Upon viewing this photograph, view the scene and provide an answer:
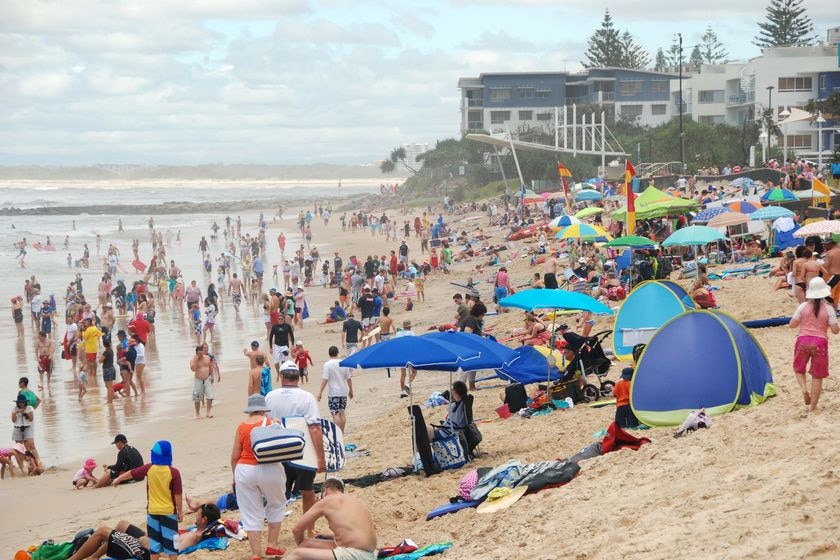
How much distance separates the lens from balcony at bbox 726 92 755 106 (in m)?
73.0

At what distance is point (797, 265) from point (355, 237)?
42.2m

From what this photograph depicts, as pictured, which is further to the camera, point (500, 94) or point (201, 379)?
point (500, 94)

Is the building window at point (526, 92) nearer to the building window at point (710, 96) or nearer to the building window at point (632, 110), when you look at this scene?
the building window at point (632, 110)

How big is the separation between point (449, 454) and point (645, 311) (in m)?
4.67

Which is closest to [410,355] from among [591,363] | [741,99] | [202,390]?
[591,363]

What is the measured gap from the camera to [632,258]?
70.4 feet

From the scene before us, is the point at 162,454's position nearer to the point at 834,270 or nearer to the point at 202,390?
the point at 202,390

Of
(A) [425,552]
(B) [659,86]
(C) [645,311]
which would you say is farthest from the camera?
(B) [659,86]

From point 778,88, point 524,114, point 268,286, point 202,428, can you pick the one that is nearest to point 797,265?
point 202,428

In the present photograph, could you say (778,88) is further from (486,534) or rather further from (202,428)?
(486,534)

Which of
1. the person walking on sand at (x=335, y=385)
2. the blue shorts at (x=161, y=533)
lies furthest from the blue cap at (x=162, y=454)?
the person walking on sand at (x=335, y=385)

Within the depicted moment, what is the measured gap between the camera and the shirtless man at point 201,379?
1597 centimetres

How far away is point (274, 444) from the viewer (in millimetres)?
8180

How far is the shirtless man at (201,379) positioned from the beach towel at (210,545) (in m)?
6.87
